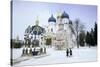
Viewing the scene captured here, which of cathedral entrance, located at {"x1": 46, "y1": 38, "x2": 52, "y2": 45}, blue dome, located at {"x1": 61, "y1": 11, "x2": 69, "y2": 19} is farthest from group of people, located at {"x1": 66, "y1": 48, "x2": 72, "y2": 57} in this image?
blue dome, located at {"x1": 61, "y1": 11, "x2": 69, "y2": 19}

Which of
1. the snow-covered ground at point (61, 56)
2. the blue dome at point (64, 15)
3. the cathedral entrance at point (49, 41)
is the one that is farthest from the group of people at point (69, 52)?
the blue dome at point (64, 15)

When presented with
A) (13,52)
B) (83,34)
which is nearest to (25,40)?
(13,52)

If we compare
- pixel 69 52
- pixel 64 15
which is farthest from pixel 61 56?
pixel 64 15

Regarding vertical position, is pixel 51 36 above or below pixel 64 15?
below

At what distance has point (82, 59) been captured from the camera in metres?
2.65

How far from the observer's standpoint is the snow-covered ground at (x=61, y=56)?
239cm

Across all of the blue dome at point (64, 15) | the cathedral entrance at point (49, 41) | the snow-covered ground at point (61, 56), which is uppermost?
the blue dome at point (64, 15)

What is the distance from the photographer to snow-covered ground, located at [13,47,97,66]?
2389mm

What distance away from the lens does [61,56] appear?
2.54 metres

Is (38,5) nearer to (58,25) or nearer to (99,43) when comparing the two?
(58,25)

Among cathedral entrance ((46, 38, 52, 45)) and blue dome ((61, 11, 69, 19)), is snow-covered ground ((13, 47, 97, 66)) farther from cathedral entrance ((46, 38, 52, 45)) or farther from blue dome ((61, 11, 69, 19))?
blue dome ((61, 11, 69, 19))

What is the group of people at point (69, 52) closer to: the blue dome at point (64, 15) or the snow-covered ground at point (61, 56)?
the snow-covered ground at point (61, 56)

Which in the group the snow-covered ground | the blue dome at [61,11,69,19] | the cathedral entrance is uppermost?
the blue dome at [61,11,69,19]

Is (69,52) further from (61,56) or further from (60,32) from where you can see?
(60,32)
